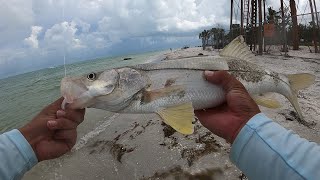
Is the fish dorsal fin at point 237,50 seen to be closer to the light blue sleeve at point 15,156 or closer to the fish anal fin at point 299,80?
the fish anal fin at point 299,80

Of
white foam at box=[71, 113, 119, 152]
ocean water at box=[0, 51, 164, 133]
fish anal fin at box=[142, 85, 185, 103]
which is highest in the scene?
fish anal fin at box=[142, 85, 185, 103]

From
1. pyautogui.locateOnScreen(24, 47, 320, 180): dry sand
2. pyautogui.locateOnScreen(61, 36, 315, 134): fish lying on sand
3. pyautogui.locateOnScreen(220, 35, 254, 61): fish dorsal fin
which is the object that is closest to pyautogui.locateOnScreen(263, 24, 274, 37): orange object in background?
pyautogui.locateOnScreen(24, 47, 320, 180): dry sand

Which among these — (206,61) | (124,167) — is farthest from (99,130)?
(206,61)

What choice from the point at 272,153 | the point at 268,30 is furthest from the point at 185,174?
the point at 268,30

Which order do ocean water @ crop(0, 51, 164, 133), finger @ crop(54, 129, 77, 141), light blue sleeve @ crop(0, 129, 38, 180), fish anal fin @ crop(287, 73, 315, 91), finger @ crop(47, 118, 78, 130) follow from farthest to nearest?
1. ocean water @ crop(0, 51, 164, 133)
2. fish anal fin @ crop(287, 73, 315, 91)
3. finger @ crop(54, 129, 77, 141)
4. finger @ crop(47, 118, 78, 130)
5. light blue sleeve @ crop(0, 129, 38, 180)

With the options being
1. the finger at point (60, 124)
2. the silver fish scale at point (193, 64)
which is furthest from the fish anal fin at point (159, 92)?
the finger at point (60, 124)

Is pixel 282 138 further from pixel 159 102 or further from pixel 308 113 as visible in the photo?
pixel 308 113

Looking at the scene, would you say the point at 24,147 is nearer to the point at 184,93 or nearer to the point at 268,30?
the point at 184,93

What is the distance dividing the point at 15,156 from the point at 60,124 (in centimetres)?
49

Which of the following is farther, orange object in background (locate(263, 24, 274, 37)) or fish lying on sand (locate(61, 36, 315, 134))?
orange object in background (locate(263, 24, 274, 37))

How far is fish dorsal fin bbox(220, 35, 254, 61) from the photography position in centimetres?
382

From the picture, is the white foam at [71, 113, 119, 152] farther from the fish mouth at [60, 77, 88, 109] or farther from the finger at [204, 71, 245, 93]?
the finger at [204, 71, 245, 93]

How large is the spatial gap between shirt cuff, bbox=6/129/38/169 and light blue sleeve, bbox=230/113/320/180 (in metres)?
1.65

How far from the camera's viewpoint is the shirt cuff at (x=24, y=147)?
2787 mm
